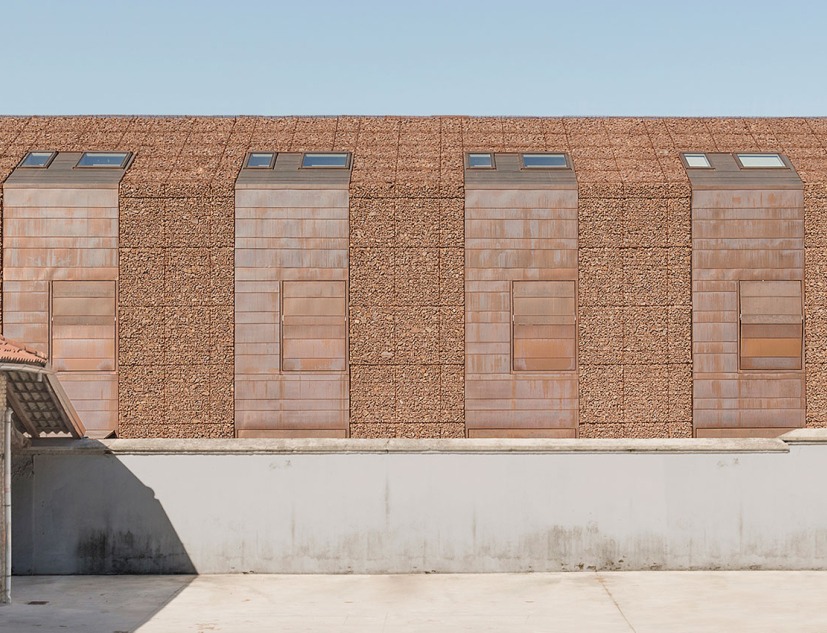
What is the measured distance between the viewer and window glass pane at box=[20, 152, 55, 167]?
2361cm

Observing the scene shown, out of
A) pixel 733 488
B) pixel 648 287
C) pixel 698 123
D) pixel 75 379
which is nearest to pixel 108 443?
pixel 75 379

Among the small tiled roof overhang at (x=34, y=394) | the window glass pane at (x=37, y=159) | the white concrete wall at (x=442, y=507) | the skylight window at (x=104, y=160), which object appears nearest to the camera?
the small tiled roof overhang at (x=34, y=394)

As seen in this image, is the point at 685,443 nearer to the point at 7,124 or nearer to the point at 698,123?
the point at 698,123

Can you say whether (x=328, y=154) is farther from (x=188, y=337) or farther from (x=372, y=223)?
(x=188, y=337)

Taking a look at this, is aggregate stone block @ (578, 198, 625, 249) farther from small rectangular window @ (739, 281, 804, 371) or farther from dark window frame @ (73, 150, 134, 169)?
dark window frame @ (73, 150, 134, 169)

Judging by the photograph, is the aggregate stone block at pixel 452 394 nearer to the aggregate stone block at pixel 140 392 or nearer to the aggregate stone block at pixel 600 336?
the aggregate stone block at pixel 600 336

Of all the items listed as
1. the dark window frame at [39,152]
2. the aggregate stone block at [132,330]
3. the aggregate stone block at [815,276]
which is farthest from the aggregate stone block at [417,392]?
the dark window frame at [39,152]

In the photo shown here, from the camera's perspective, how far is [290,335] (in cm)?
2253

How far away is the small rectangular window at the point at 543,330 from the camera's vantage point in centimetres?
2252

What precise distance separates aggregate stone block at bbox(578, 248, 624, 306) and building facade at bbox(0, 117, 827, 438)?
→ 0.03m

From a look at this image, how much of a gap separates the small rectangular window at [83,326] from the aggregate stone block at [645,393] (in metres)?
12.1

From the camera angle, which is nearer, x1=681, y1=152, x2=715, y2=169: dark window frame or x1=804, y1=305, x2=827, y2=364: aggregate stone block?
x1=804, y1=305, x2=827, y2=364: aggregate stone block

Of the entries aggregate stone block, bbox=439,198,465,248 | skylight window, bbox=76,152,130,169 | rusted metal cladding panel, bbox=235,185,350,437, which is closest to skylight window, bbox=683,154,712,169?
aggregate stone block, bbox=439,198,465,248

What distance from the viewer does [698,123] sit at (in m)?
26.2
